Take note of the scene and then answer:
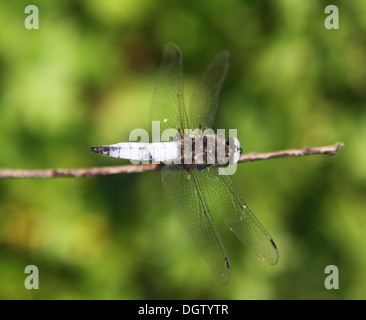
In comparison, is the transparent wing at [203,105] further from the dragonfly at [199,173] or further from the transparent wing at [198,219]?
the transparent wing at [198,219]

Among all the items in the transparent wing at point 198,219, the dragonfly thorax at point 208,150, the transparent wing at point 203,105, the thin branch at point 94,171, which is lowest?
the transparent wing at point 198,219

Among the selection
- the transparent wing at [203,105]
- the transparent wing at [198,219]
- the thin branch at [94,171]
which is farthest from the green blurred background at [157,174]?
the thin branch at [94,171]

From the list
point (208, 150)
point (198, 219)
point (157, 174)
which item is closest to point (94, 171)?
point (198, 219)

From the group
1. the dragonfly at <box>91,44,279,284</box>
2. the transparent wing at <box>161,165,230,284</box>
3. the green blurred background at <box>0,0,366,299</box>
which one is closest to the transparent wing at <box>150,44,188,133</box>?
the dragonfly at <box>91,44,279,284</box>

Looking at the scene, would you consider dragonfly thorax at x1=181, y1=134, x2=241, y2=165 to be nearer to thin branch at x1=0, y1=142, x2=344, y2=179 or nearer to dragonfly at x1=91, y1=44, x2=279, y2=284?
dragonfly at x1=91, y1=44, x2=279, y2=284

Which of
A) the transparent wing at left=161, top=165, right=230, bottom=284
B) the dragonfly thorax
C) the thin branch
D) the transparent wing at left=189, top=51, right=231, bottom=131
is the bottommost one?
the transparent wing at left=161, top=165, right=230, bottom=284

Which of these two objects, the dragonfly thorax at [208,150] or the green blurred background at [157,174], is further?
the green blurred background at [157,174]
